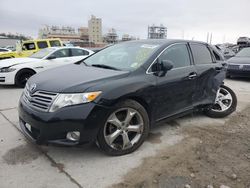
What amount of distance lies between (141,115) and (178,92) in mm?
859

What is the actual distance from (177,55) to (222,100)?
1.73m

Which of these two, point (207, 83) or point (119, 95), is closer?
point (119, 95)

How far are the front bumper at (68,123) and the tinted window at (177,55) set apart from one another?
4.68 ft

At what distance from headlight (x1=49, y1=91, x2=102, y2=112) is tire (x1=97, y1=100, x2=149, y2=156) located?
336mm

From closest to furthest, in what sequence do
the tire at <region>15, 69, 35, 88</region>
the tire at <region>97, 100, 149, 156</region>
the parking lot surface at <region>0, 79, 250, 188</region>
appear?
the parking lot surface at <region>0, 79, 250, 188</region> → the tire at <region>97, 100, 149, 156</region> → the tire at <region>15, 69, 35, 88</region>

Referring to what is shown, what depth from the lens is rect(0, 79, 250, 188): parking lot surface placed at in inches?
95.3

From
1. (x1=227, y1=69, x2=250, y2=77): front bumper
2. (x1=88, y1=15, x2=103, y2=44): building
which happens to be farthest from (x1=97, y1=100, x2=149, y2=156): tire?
(x1=88, y1=15, x2=103, y2=44): building

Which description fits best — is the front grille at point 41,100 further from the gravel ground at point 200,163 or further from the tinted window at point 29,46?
the tinted window at point 29,46

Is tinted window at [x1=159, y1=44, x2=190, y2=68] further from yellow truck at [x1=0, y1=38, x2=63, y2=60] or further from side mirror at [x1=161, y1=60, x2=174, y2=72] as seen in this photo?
yellow truck at [x1=0, y1=38, x2=63, y2=60]

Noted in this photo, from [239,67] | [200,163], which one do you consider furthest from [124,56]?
[239,67]

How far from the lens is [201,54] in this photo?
13.8 ft

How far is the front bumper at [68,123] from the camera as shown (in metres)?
2.48

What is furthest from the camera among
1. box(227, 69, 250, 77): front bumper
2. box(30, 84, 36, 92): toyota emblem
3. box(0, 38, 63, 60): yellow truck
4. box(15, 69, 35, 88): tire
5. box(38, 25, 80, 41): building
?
box(38, 25, 80, 41): building

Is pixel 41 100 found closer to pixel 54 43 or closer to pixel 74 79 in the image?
pixel 74 79
